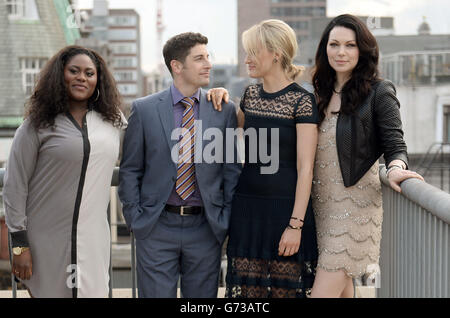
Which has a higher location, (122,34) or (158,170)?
(122,34)

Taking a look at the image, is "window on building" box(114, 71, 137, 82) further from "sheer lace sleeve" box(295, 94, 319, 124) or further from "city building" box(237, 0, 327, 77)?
"sheer lace sleeve" box(295, 94, 319, 124)

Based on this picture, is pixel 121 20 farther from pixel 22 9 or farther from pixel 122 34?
pixel 22 9

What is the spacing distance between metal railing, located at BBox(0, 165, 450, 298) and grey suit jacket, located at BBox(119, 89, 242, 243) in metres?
0.46

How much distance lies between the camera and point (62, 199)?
3.47 metres

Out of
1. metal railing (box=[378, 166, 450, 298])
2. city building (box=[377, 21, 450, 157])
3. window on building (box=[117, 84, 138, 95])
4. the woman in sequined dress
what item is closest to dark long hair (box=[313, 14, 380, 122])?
the woman in sequined dress

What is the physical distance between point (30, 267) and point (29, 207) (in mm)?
323

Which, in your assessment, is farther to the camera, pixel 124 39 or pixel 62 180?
pixel 124 39

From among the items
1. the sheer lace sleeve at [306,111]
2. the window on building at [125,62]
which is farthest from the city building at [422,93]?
the window on building at [125,62]

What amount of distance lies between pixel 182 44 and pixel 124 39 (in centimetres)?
15436

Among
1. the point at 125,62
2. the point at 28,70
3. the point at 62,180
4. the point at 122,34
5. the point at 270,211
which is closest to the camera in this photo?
the point at 62,180

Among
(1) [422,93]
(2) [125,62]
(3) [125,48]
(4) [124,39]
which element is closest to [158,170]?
(1) [422,93]

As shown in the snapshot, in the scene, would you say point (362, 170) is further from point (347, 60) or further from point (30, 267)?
point (30, 267)

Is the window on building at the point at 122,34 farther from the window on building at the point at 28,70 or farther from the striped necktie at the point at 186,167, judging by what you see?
the striped necktie at the point at 186,167

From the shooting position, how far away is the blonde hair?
3609 millimetres
